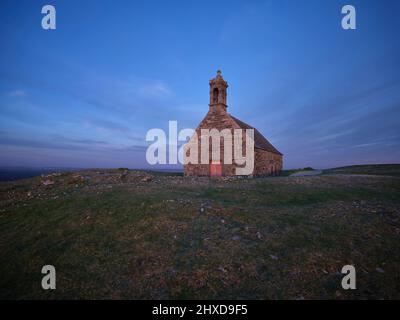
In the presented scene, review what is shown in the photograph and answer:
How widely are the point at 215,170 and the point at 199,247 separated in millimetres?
20435

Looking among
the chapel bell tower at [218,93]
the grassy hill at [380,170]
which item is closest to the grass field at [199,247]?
the chapel bell tower at [218,93]

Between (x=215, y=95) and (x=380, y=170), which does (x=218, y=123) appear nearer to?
(x=215, y=95)

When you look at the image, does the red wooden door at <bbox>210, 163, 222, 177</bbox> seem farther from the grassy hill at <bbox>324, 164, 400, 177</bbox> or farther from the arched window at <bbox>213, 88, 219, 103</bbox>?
the grassy hill at <bbox>324, 164, 400, 177</bbox>

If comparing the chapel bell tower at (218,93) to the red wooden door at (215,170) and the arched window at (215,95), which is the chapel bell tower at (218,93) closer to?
the arched window at (215,95)

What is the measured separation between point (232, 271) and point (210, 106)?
2592 centimetres

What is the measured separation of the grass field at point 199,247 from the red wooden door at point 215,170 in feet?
47.0

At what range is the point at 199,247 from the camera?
7562 mm

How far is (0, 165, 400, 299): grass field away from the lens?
18.9 feet

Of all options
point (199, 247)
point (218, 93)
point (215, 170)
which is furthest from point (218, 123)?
point (199, 247)

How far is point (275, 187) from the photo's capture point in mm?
17000

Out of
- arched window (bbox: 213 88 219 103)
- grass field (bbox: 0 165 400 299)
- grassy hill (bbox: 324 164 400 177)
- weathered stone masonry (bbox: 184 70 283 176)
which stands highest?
arched window (bbox: 213 88 219 103)

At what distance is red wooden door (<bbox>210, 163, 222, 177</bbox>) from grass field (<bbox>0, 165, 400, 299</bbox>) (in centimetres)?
1433

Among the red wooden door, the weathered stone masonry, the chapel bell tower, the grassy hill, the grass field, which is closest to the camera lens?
the grass field

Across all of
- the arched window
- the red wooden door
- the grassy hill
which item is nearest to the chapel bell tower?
the arched window
